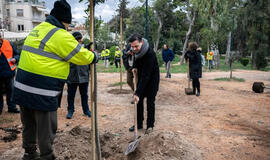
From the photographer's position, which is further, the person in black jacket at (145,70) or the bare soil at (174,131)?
the person in black jacket at (145,70)

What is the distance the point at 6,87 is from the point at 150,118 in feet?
11.7

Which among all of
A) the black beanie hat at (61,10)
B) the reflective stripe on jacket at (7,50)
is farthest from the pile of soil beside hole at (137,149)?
the reflective stripe on jacket at (7,50)

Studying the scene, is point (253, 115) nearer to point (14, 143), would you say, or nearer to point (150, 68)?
point (150, 68)

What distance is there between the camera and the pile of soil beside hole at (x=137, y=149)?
3.43 metres

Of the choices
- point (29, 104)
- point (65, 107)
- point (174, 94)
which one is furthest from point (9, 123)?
point (174, 94)

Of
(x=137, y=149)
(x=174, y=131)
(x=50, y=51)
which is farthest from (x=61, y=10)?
(x=174, y=131)

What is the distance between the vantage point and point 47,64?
256cm

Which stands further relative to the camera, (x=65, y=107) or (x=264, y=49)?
(x=264, y=49)

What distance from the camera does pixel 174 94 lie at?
8.55 metres

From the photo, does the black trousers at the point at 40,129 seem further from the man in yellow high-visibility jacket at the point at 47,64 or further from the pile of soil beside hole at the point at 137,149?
the pile of soil beside hole at the point at 137,149

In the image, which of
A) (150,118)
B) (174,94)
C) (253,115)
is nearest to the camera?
(150,118)

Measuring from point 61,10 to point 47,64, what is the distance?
2.12 ft

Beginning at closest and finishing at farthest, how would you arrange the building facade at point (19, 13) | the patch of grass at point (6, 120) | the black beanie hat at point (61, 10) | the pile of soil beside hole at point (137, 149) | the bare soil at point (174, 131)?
1. the black beanie hat at point (61, 10)
2. the pile of soil beside hole at point (137, 149)
3. the bare soil at point (174, 131)
4. the patch of grass at point (6, 120)
5. the building facade at point (19, 13)

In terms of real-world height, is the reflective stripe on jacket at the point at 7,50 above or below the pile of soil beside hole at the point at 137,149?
above
